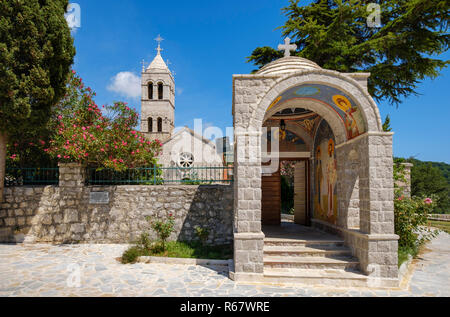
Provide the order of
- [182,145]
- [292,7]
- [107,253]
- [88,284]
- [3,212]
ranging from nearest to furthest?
1. [88,284]
2. [107,253]
3. [3,212]
4. [292,7]
5. [182,145]

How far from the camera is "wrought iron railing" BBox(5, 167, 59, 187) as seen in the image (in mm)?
8719

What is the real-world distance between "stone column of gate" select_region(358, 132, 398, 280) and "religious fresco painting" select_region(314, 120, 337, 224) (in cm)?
175

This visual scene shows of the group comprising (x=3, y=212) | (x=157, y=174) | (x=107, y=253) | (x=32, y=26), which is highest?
(x=32, y=26)

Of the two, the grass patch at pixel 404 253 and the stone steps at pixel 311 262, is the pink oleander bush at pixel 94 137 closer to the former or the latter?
the stone steps at pixel 311 262

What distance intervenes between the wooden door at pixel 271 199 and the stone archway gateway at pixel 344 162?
353 cm

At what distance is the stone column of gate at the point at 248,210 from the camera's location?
5.26 meters

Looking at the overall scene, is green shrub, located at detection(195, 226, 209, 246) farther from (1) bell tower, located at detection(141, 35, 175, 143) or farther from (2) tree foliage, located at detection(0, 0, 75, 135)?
(1) bell tower, located at detection(141, 35, 175, 143)

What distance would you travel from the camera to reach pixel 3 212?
26.8ft

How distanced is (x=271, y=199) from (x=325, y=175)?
2.80 meters

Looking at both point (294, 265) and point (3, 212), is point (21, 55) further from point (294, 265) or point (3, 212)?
point (294, 265)

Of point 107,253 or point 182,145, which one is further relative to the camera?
point 182,145

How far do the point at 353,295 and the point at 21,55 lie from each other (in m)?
10.4
